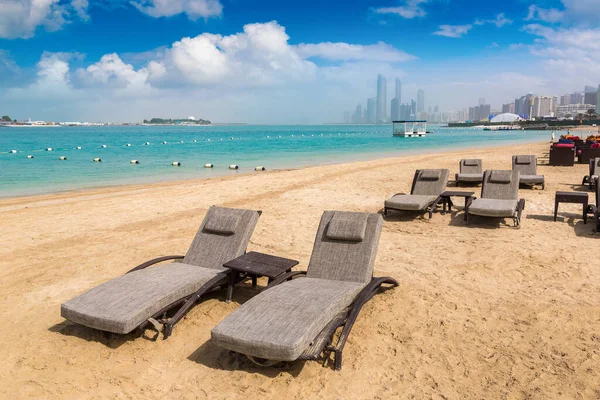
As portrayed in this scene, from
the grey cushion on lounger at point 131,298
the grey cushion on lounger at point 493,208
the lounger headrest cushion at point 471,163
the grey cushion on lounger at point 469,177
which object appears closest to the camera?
the grey cushion on lounger at point 131,298

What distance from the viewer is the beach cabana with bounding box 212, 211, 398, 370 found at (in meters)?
3.14

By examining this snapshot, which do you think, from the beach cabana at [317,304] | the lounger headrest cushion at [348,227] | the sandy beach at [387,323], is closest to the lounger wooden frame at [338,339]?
the beach cabana at [317,304]

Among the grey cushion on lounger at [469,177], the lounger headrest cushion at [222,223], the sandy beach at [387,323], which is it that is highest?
the lounger headrest cushion at [222,223]

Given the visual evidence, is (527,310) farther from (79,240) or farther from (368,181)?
(368,181)

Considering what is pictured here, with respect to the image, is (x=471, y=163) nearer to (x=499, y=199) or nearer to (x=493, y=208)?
(x=499, y=199)

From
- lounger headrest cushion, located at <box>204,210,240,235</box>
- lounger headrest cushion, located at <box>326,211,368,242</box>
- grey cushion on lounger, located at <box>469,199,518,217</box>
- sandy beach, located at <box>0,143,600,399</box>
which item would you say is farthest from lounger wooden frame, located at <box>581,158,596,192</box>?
lounger headrest cushion, located at <box>204,210,240,235</box>

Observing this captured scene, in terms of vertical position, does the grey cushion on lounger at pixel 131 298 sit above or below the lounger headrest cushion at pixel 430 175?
below

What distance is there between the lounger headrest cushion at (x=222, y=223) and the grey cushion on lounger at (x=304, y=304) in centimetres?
105

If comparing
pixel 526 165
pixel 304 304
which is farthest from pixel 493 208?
pixel 526 165

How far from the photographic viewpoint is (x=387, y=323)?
4.16m

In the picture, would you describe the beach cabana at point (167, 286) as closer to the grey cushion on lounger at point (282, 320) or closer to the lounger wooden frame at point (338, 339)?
the grey cushion on lounger at point (282, 320)

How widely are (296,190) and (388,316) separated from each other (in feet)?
27.0

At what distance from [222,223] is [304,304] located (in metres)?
1.98

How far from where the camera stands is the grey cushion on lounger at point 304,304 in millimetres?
3109
